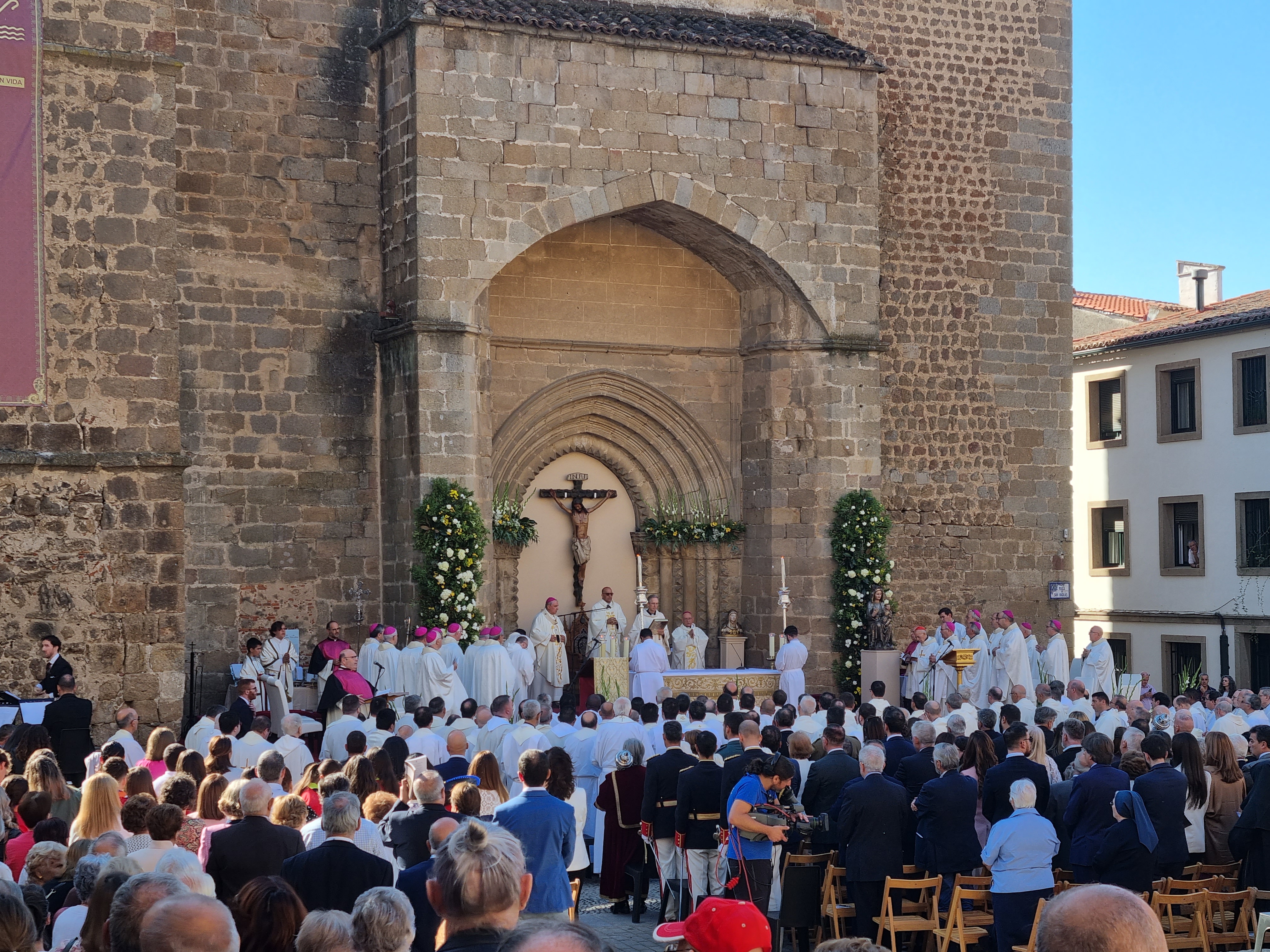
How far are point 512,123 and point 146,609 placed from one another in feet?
23.0

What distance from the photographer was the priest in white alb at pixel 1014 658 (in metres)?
19.8

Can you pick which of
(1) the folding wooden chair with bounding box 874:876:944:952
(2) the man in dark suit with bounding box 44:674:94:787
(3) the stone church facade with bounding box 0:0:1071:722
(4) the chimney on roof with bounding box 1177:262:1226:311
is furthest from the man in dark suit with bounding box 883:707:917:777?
(4) the chimney on roof with bounding box 1177:262:1226:311

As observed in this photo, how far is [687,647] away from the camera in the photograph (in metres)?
20.4

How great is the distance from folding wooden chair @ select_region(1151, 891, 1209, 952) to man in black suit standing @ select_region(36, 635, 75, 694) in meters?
9.32

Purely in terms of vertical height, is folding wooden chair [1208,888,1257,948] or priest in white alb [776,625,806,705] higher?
priest in white alb [776,625,806,705]

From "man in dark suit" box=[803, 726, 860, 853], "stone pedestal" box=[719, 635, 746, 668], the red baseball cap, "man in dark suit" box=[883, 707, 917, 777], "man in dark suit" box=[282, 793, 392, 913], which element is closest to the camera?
the red baseball cap

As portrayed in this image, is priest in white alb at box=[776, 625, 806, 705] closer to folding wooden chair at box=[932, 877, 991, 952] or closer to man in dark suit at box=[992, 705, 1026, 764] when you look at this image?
man in dark suit at box=[992, 705, 1026, 764]

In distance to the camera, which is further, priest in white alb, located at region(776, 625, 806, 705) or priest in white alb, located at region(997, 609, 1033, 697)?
priest in white alb, located at region(997, 609, 1033, 697)

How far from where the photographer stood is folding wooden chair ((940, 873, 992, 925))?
9273mm

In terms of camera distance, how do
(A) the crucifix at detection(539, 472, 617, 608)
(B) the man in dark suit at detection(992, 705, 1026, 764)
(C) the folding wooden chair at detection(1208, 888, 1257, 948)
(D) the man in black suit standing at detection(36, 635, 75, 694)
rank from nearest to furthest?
(C) the folding wooden chair at detection(1208, 888, 1257, 948) → (B) the man in dark suit at detection(992, 705, 1026, 764) → (D) the man in black suit standing at detection(36, 635, 75, 694) → (A) the crucifix at detection(539, 472, 617, 608)

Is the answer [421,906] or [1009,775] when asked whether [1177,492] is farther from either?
[421,906]

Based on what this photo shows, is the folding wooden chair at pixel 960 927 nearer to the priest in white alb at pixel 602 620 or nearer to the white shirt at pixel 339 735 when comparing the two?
the white shirt at pixel 339 735

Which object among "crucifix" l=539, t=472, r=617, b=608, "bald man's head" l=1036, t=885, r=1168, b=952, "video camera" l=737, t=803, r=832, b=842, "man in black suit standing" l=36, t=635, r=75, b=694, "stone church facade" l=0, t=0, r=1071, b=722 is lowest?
"video camera" l=737, t=803, r=832, b=842

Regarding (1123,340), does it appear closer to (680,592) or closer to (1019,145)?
(1019,145)
